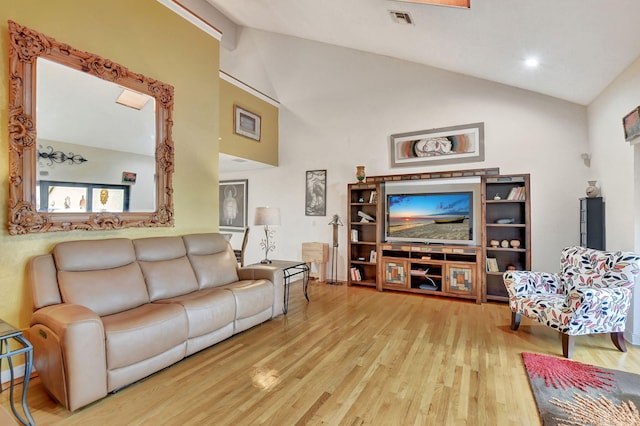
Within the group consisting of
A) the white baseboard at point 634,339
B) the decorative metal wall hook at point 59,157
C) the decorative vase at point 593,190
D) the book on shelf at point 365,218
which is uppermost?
the decorative metal wall hook at point 59,157

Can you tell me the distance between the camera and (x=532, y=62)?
11.1 ft

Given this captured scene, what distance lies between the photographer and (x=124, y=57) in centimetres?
312

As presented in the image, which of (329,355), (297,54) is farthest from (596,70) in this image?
(297,54)

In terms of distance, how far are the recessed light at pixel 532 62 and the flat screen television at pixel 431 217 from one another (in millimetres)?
1777

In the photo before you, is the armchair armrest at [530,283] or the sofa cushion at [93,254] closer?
the sofa cushion at [93,254]

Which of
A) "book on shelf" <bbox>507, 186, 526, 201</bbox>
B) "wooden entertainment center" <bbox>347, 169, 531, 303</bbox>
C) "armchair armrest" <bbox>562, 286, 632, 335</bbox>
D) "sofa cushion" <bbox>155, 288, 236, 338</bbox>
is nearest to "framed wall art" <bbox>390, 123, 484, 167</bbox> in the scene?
"wooden entertainment center" <bbox>347, 169, 531, 303</bbox>

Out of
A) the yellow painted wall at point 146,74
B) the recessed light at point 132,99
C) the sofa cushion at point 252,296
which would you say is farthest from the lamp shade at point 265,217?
the recessed light at point 132,99

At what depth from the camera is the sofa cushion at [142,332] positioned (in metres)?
2.09

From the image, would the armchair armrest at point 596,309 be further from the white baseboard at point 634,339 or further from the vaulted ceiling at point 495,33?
A: the vaulted ceiling at point 495,33

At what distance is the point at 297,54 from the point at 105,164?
150 inches

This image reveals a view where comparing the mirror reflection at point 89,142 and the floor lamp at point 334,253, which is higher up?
the mirror reflection at point 89,142

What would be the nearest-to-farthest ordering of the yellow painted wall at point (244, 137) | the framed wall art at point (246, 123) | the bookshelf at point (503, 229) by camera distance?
the bookshelf at point (503, 229) → the yellow painted wall at point (244, 137) → the framed wall art at point (246, 123)

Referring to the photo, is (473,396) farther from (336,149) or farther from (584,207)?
(336,149)

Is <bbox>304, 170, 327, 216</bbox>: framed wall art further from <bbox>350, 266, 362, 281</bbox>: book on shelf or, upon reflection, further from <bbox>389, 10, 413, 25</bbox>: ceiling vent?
<bbox>389, 10, 413, 25</bbox>: ceiling vent
